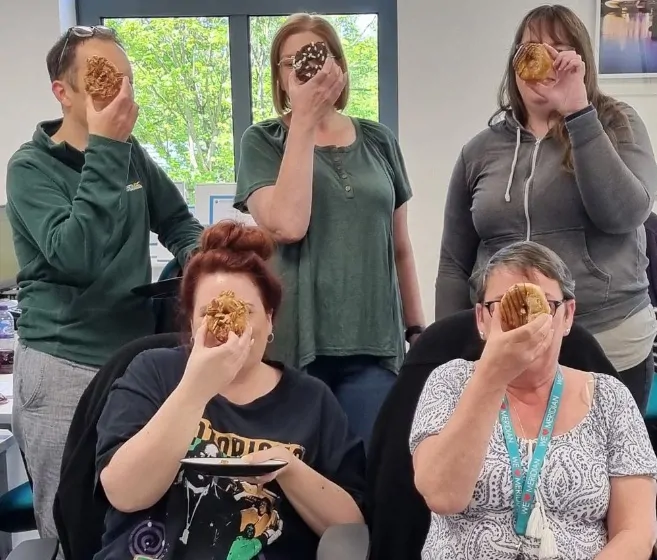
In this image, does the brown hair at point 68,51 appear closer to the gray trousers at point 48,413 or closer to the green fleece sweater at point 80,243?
the green fleece sweater at point 80,243

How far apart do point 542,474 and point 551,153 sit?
0.73m

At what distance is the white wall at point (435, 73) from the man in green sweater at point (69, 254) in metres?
1.87

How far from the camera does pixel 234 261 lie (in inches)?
55.3

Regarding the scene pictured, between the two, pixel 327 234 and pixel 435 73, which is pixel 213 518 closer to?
pixel 327 234

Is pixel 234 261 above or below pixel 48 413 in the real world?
above

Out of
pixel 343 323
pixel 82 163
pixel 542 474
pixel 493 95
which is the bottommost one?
pixel 542 474

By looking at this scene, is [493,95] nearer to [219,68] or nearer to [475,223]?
[219,68]

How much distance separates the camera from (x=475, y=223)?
1.74 meters

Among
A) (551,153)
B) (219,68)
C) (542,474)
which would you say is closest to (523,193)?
(551,153)

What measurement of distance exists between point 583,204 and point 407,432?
0.63m

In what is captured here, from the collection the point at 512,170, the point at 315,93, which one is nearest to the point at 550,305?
the point at 512,170

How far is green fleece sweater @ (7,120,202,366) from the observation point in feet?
4.89

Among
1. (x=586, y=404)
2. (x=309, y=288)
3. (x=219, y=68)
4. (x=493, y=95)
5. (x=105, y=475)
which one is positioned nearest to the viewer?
(x=105, y=475)

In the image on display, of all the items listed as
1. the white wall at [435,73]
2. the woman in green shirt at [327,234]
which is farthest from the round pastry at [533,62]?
the white wall at [435,73]
